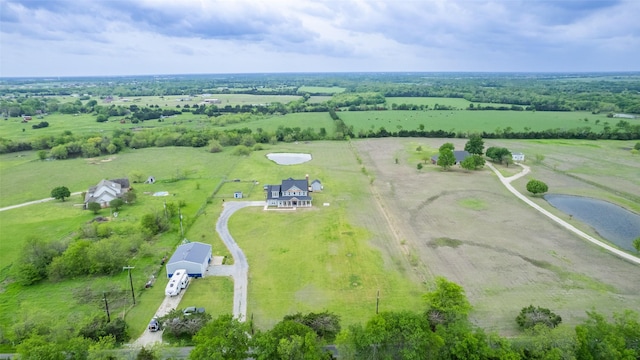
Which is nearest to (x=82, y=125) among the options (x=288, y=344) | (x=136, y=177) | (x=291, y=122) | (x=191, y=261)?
(x=291, y=122)

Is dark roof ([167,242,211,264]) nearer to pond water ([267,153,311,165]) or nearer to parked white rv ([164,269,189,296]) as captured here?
parked white rv ([164,269,189,296])

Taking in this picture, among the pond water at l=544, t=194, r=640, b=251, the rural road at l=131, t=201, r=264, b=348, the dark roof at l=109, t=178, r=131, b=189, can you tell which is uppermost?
the dark roof at l=109, t=178, r=131, b=189

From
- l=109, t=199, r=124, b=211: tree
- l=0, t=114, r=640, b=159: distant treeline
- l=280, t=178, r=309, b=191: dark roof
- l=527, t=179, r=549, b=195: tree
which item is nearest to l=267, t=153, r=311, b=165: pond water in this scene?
l=0, t=114, r=640, b=159: distant treeline

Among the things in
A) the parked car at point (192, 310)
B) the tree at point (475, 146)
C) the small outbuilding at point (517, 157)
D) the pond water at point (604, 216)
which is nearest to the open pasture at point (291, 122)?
the tree at point (475, 146)

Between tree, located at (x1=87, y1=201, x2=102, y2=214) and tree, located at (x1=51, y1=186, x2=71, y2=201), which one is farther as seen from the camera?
tree, located at (x1=51, y1=186, x2=71, y2=201)

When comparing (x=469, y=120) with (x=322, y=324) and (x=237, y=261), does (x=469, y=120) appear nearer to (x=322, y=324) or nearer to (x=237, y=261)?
(x=237, y=261)
